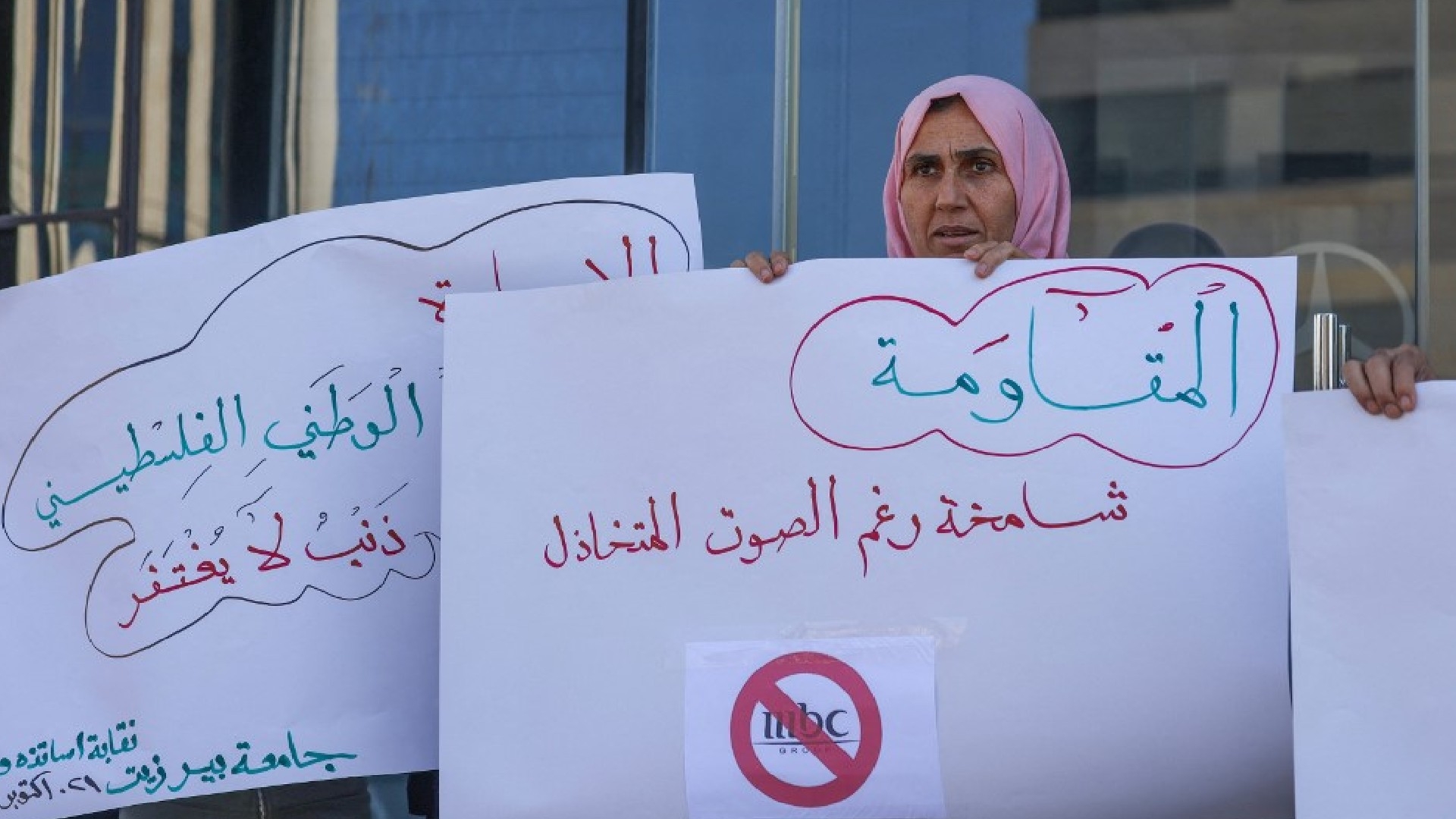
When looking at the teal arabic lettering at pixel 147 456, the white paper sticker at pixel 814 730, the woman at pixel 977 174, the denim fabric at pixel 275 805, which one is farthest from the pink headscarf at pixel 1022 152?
the denim fabric at pixel 275 805

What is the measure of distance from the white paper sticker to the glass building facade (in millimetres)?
1812

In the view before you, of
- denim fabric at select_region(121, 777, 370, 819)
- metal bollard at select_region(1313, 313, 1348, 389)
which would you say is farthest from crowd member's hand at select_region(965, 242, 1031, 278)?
denim fabric at select_region(121, 777, 370, 819)

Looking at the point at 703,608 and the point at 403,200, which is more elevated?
the point at 403,200

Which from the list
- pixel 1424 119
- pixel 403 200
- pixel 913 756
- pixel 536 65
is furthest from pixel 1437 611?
pixel 536 65

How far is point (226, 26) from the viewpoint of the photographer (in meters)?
4.16

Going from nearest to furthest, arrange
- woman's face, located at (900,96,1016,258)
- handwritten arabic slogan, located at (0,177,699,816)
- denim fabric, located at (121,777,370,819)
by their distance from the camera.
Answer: handwritten arabic slogan, located at (0,177,699,816) → woman's face, located at (900,96,1016,258) → denim fabric, located at (121,777,370,819)

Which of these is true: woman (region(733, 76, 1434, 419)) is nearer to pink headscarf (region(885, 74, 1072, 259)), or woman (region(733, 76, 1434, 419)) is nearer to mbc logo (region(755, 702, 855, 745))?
pink headscarf (region(885, 74, 1072, 259))

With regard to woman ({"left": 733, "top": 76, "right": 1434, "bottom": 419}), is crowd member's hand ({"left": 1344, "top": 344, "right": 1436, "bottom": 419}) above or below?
below

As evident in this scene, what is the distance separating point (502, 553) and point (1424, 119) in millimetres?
2220

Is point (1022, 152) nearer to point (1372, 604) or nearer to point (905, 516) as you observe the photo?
point (905, 516)

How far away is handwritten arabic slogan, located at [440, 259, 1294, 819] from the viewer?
1805 millimetres

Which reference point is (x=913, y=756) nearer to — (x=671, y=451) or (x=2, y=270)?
(x=671, y=451)

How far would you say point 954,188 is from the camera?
2270mm

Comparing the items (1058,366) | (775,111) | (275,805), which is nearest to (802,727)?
(1058,366)
